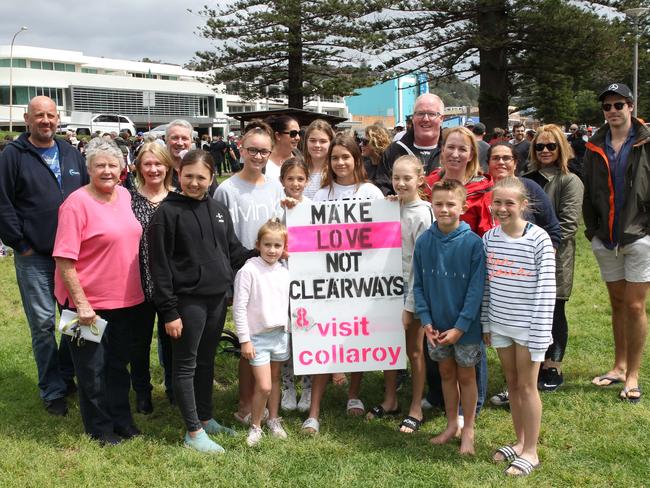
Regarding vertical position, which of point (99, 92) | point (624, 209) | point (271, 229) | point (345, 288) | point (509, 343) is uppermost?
point (99, 92)

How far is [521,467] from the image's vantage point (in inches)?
149

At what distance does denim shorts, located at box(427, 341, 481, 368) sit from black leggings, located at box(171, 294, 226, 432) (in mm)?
1445

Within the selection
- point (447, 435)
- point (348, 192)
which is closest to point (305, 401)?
point (447, 435)

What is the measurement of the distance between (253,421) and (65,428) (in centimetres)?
144

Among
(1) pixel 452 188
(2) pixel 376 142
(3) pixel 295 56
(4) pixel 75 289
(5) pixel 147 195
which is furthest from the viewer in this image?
(3) pixel 295 56

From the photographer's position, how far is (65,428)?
4.62 m

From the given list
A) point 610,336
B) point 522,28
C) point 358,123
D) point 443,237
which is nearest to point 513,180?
point 443,237

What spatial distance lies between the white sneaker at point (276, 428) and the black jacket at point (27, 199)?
6.96 feet

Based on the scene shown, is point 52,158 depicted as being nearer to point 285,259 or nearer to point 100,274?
point 100,274

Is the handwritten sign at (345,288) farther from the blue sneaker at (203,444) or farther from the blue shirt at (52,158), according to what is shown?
the blue shirt at (52,158)

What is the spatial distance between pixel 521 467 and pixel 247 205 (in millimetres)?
2503

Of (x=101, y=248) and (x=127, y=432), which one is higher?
(x=101, y=248)

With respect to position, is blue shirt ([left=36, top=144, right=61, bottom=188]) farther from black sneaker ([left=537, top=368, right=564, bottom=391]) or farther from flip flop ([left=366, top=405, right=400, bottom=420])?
black sneaker ([left=537, top=368, right=564, bottom=391])

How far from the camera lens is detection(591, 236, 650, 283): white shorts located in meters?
4.79
